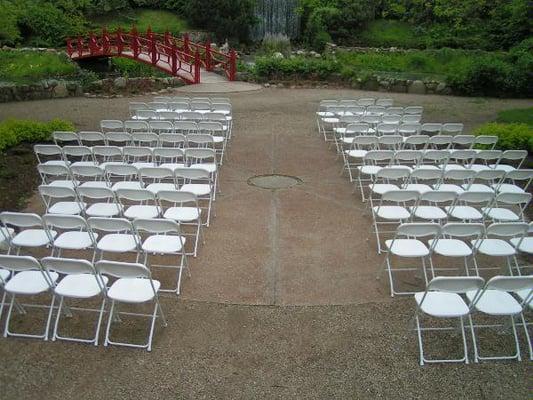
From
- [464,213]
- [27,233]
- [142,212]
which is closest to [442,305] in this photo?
[464,213]

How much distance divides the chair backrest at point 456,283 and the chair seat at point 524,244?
152 cm

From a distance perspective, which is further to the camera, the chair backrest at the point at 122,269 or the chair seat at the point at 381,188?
the chair seat at the point at 381,188

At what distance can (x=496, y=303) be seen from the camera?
4.07 m

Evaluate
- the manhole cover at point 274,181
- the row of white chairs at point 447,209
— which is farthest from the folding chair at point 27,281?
the manhole cover at point 274,181

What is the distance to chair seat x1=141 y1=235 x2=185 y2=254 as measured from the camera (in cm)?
479

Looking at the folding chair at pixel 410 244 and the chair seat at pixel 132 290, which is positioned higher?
the folding chair at pixel 410 244

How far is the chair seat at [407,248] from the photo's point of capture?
4695 millimetres

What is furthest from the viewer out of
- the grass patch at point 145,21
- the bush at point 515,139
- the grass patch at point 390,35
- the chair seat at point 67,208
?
the grass patch at point 145,21

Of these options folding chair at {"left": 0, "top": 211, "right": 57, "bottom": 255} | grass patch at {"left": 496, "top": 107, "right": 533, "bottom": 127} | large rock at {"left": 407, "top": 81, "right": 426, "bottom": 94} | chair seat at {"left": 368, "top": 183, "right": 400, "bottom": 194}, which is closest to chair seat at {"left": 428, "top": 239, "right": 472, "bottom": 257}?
chair seat at {"left": 368, "top": 183, "right": 400, "bottom": 194}

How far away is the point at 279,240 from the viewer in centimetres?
607

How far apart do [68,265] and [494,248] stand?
4.26m

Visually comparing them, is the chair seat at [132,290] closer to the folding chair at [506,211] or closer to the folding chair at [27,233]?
the folding chair at [27,233]

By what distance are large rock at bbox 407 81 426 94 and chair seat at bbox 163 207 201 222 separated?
44.6 ft

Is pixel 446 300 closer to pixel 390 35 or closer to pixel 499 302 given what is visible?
pixel 499 302
